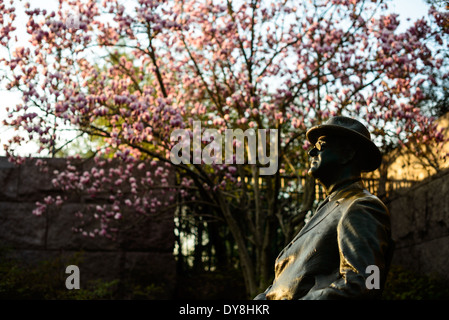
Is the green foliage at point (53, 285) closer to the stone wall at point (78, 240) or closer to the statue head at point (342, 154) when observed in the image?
the stone wall at point (78, 240)

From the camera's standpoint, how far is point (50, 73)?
7.94 metres

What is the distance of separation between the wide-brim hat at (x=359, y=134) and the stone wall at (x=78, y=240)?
6.59 meters

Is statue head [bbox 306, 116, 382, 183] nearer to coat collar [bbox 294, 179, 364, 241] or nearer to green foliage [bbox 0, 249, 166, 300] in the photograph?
coat collar [bbox 294, 179, 364, 241]

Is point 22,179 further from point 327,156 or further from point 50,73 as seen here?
point 327,156

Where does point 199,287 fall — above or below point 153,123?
below

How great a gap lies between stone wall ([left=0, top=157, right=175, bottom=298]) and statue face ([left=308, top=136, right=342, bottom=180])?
6545 mm

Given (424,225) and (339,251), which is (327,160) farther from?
(424,225)

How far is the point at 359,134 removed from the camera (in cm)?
283

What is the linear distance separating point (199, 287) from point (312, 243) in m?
7.43

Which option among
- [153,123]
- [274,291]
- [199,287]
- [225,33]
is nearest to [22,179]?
[153,123]

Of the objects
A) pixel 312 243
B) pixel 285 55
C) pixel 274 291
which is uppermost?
pixel 285 55

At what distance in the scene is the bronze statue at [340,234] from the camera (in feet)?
7.81

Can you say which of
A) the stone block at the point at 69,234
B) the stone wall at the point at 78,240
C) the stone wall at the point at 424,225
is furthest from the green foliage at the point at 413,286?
the stone block at the point at 69,234

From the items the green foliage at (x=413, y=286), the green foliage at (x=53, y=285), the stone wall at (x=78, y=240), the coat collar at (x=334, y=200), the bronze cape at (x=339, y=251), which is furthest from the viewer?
the stone wall at (x=78, y=240)
